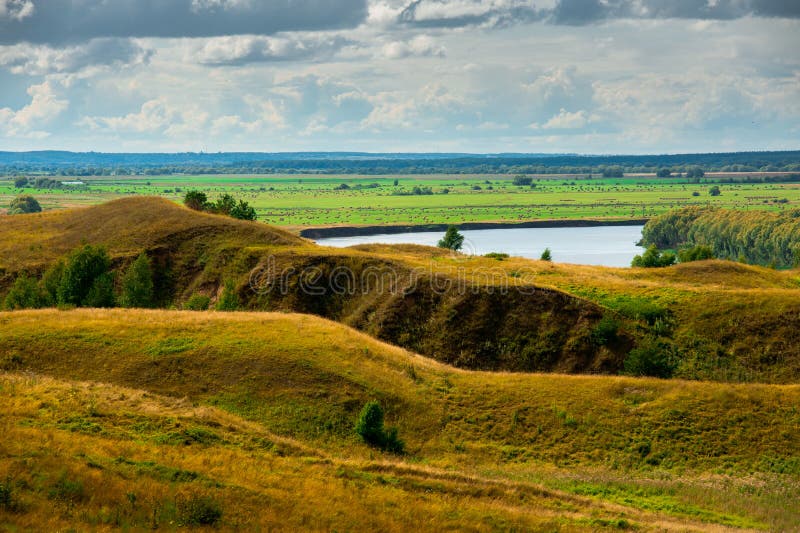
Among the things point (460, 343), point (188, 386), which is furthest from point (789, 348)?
point (188, 386)

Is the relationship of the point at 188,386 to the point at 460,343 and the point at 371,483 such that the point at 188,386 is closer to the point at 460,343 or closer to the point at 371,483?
the point at 371,483

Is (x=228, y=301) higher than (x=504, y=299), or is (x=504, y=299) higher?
(x=504, y=299)

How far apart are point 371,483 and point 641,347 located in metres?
39.3

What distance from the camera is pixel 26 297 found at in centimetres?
8194

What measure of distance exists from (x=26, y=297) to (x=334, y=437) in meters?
52.2

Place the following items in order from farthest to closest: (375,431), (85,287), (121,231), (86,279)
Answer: (121,231)
(86,279)
(85,287)
(375,431)

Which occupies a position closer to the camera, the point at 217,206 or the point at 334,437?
the point at 334,437

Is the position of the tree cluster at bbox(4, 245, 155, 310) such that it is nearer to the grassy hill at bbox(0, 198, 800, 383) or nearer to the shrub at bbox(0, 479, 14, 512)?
the grassy hill at bbox(0, 198, 800, 383)

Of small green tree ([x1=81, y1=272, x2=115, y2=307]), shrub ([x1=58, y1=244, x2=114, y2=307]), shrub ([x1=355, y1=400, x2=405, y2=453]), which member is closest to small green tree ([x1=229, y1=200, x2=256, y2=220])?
shrub ([x1=58, y1=244, x2=114, y2=307])

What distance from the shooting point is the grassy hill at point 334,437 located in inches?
1080

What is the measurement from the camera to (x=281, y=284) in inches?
3204

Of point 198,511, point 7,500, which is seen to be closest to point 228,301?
point 198,511

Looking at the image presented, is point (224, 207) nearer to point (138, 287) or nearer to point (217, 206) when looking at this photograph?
point (217, 206)

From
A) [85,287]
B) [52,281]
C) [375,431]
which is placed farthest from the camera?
[52,281]
